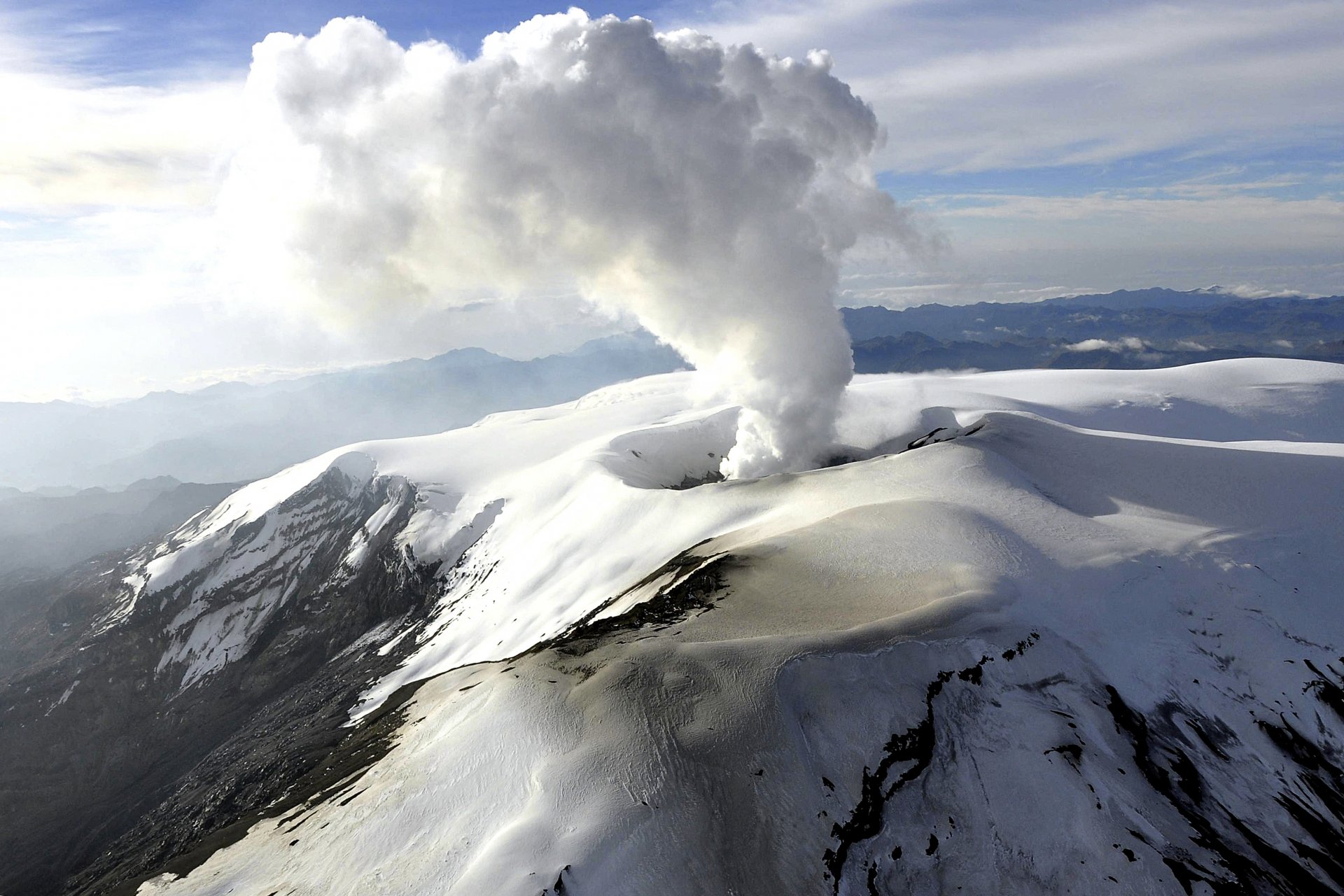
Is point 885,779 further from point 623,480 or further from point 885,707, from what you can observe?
point 623,480

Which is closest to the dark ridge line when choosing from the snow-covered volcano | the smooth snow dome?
the snow-covered volcano

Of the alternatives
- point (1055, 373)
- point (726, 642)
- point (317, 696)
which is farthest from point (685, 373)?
point (726, 642)

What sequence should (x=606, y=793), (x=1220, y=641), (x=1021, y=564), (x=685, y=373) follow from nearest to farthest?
(x=606, y=793), (x=1220, y=641), (x=1021, y=564), (x=685, y=373)

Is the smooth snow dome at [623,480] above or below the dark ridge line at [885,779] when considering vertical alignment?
below

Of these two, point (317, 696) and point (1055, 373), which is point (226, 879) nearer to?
point (317, 696)

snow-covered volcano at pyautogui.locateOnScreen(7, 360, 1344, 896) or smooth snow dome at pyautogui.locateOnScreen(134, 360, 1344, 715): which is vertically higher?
snow-covered volcano at pyautogui.locateOnScreen(7, 360, 1344, 896)

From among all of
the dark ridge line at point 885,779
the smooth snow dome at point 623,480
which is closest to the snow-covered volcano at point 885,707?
the dark ridge line at point 885,779

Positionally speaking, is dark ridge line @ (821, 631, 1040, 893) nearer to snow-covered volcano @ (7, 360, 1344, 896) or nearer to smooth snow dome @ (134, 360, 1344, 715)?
snow-covered volcano @ (7, 360, 1344, 896)

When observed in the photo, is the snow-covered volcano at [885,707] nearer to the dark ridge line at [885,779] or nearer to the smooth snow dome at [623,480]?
the dark ridge line at [885,779]
